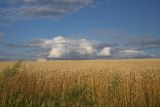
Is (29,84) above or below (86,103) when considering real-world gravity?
above

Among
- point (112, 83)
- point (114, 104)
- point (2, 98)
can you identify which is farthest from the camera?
point (112, 83)

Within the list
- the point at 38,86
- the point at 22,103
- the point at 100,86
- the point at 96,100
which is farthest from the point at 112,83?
the point at 22,103

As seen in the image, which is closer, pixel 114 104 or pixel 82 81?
pixel 114 104

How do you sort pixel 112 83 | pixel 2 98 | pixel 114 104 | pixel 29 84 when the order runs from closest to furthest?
pixel 2 98 < pixel 114 104 < pixel 29 84 < pixel 112 83

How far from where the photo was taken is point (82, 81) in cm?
970

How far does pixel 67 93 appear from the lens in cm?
859

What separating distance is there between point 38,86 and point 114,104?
2.45 metres

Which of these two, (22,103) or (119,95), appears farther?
(119,95)

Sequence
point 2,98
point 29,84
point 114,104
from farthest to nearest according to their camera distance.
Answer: point 29,84, point 114,104, point 2,98

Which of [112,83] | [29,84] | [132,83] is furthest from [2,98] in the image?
[132,83]

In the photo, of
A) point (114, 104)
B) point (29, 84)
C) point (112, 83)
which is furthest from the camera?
point (112, 83)

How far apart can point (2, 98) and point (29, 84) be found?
4.83 ft

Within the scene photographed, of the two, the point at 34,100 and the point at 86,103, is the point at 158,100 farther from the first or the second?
the point at 34,100

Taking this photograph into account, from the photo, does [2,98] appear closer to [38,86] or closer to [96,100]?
[38,86]
